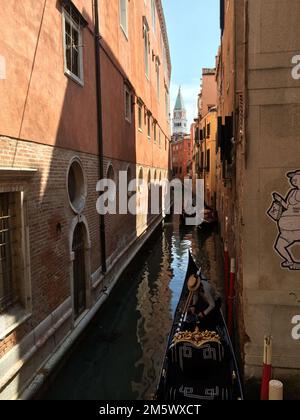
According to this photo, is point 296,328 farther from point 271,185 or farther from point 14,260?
point 14,260

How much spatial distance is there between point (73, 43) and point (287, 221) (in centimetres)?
584

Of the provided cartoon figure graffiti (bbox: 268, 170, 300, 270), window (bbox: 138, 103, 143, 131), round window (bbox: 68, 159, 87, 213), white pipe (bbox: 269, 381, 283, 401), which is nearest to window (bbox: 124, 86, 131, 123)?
window (bbox: 138, 103, 143, 131)

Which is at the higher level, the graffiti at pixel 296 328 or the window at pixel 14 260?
the window at pixel 14 260

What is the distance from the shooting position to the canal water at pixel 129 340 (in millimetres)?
6389

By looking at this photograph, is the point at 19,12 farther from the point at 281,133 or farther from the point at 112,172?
the point at 112,172

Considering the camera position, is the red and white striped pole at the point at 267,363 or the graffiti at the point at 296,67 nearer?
the red and white striped pole at the point at 267,363

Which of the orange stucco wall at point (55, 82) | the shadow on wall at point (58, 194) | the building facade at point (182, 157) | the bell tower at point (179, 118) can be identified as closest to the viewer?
the orange stucco wall at point (55, 82)

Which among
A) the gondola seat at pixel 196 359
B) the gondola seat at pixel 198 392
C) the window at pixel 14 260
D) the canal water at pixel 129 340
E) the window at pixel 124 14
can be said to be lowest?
the canal water at pixel 129 340

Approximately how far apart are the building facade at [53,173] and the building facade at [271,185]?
3.22 m

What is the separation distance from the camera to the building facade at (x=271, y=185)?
5211 mm

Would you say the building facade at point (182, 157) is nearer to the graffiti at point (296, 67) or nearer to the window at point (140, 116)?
the window at point (140, 116)

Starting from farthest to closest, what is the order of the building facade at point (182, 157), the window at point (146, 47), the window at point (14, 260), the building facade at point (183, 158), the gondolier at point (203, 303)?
1. the building facade at point (183, 158)
2. the building facade at point (182, 157)
3. the window at point (146, 47)
4. the gondolier at point (203, 303)
5. the window at point (14, 260)

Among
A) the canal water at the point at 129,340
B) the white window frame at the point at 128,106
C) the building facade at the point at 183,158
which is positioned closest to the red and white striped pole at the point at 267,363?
the canal water at the point at 129,340
